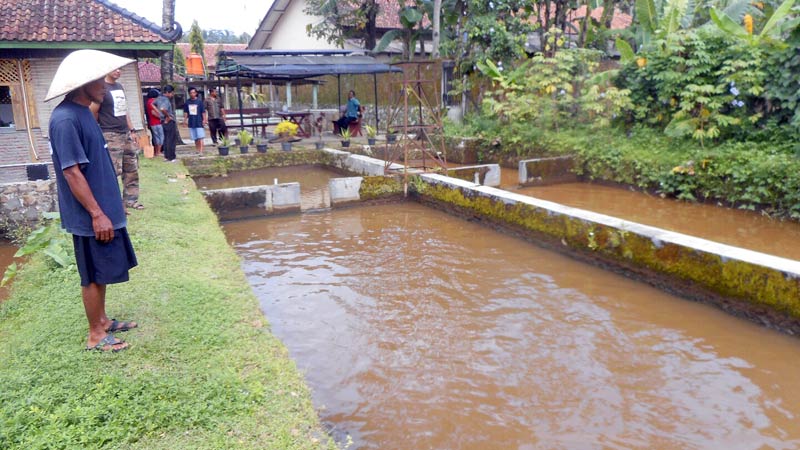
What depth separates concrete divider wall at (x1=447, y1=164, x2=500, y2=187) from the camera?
10693 mm

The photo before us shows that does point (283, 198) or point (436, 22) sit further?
point (436, 22)

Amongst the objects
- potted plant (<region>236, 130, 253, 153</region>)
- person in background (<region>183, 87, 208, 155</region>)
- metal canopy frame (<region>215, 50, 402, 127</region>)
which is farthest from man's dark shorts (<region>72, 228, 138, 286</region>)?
metal canopy frame (<region>215, 50, 402, 127</region>)

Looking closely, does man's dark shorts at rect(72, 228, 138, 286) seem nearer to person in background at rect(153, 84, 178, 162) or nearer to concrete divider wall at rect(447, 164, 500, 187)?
concrete divider wall at rect(447, 164, 500, 187)

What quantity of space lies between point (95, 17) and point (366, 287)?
10.0m

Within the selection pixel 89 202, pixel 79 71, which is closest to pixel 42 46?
pixel 79 71

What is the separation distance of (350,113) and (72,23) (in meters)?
7.87

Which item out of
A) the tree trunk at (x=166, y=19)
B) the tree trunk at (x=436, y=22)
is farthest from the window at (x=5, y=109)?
the tree trunk at (x=436, y=22)

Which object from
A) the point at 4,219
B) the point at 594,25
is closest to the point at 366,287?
the point at 4,219

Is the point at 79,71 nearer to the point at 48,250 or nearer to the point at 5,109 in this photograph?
the point at 48,250

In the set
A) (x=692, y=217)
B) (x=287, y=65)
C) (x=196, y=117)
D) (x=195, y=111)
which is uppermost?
(x=287, y=65)

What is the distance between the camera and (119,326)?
404 cm

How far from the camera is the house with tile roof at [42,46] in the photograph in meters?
11.7

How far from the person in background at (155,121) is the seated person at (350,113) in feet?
19.8

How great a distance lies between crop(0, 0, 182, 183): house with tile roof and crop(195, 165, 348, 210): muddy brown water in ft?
9.48
